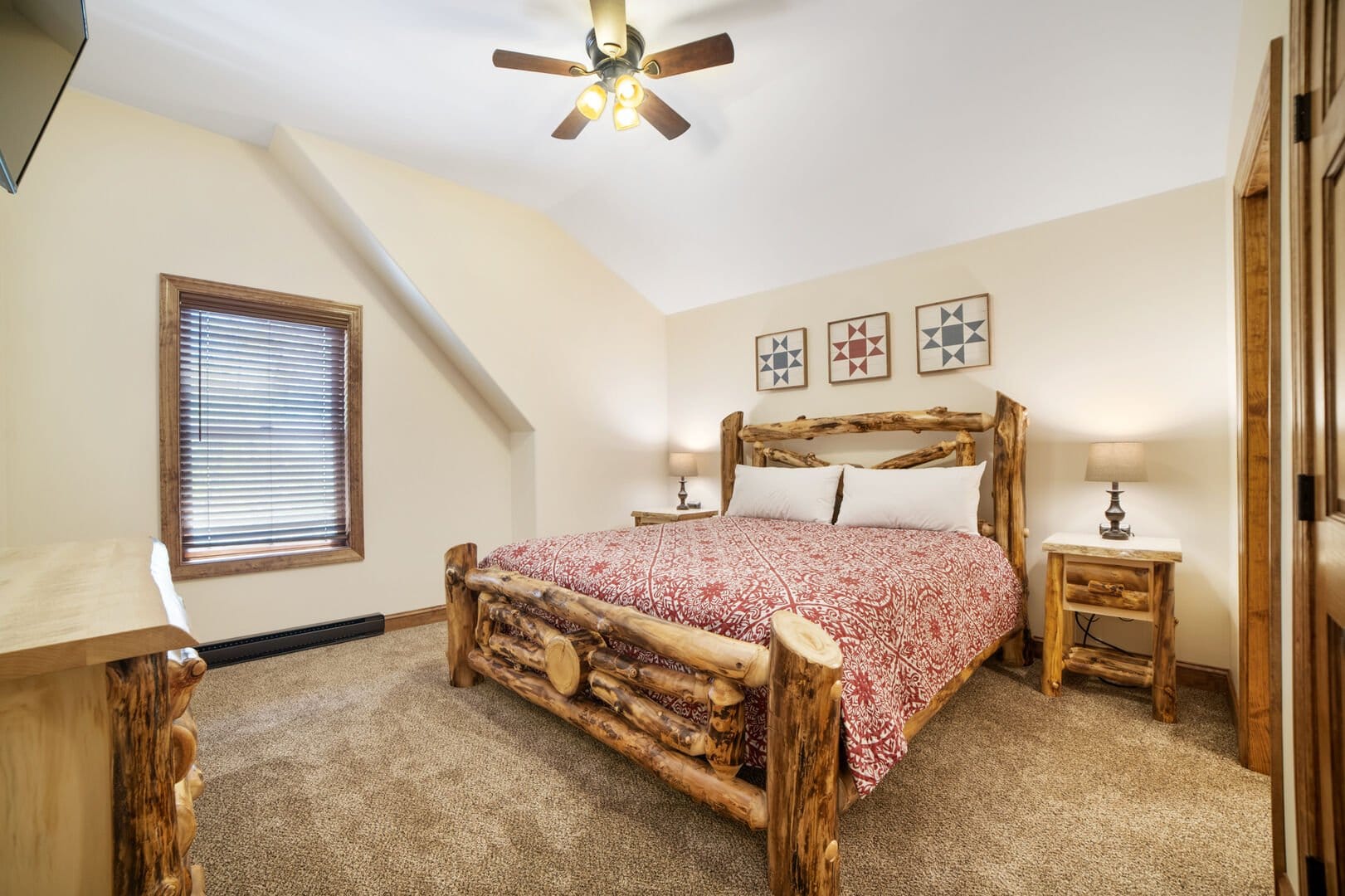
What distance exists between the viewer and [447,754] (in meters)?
2.14

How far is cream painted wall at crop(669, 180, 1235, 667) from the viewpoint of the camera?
260 cm

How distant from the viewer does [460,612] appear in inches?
106

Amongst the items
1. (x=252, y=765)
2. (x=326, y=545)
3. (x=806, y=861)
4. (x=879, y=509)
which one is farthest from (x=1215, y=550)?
(x=326, y=545)

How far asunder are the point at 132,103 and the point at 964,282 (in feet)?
14.8

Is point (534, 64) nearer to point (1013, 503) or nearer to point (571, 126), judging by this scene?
point (571, 126)

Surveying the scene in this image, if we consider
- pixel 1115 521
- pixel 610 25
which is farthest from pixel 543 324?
pixel 1115 521

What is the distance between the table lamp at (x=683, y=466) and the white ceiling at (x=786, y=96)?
1760 mm

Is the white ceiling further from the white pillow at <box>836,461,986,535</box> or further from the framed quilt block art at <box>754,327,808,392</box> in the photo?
the white pillow at <box>836,461,986,535</box>

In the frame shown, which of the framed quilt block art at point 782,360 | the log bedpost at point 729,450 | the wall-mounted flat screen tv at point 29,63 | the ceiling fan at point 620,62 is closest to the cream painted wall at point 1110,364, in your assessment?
the framed quilt block art at point 782,360

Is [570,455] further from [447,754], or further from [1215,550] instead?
[1215,550]

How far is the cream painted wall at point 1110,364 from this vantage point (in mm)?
2604

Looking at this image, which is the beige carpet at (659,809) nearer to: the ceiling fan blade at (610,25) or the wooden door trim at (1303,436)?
the wooden door trim at (1303,436)

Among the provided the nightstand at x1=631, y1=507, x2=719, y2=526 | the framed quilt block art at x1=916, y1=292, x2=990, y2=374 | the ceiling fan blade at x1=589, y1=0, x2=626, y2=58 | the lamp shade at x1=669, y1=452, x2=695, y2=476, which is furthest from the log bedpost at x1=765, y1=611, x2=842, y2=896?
the lamp shade at x1=669, y1=452, x2=695, y2=476

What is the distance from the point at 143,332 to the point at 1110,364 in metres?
4.88
